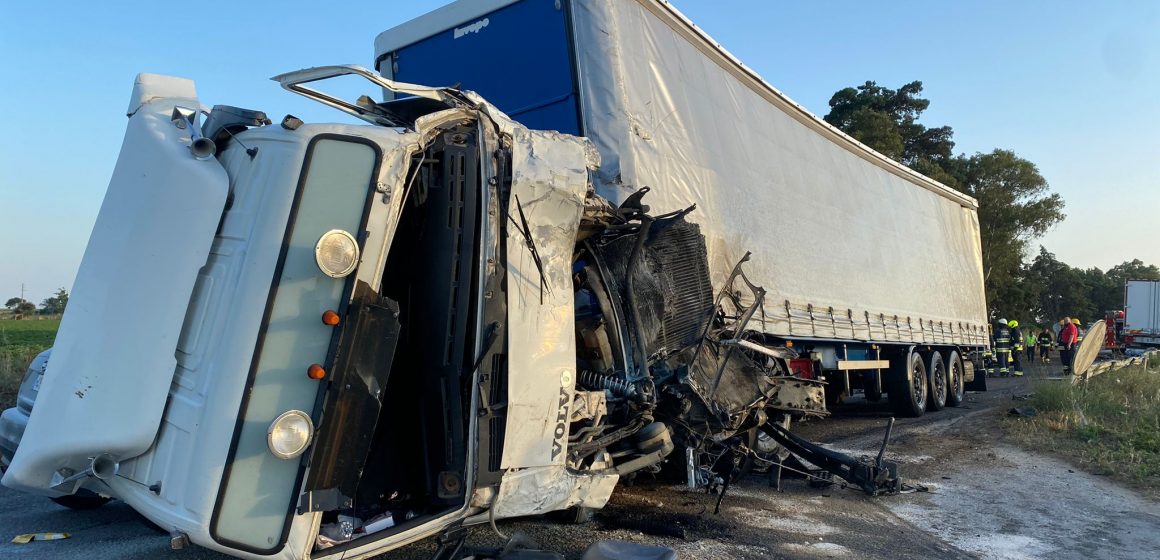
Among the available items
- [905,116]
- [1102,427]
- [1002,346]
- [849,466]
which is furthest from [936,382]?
[905,116]

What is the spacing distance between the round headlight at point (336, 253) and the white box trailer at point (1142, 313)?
92.3ft

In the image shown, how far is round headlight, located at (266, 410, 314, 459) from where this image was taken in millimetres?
2465

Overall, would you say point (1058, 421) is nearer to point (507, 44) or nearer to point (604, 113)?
point (604, 113)

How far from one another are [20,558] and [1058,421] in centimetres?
982

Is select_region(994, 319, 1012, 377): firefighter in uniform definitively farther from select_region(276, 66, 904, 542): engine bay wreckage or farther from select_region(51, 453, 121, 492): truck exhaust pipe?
select_region(51, 453, 121, 492): truck exhaust pipe

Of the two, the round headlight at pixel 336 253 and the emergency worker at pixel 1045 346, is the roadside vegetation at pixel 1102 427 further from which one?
the emergency worker at pixel 1045 346

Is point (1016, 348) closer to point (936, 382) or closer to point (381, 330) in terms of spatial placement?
point (936, 382)

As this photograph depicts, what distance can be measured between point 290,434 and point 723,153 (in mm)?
4659

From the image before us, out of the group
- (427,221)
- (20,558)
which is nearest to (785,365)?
(427,221)

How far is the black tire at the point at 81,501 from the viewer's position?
4.30 m

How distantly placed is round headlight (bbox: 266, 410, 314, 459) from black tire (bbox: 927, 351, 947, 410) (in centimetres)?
1045

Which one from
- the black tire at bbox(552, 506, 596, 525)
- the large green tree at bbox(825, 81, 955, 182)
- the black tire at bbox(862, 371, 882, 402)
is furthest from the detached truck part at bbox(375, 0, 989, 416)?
the large green tree at bbox(825, 81, 955, 182)

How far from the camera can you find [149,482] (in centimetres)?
258

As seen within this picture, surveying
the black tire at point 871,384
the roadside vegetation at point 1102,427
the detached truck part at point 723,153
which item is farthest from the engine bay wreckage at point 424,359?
the black tire at point 871,384
